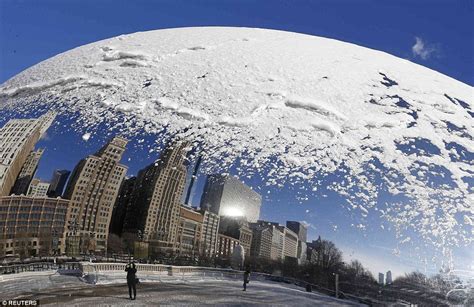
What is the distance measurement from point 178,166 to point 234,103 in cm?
69

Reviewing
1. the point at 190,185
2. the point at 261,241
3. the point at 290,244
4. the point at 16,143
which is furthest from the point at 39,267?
the point at 290,244

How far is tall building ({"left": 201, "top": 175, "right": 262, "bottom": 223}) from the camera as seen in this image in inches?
129

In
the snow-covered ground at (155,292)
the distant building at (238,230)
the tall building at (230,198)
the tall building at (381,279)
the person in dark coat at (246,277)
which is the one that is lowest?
the snow-covered ground at (155,292)

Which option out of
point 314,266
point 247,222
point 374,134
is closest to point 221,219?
point 247,222

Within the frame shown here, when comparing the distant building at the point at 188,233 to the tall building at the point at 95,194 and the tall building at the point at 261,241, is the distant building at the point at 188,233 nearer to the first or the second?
the tall building at the point at 261,241

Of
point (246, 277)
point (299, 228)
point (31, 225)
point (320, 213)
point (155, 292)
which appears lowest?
point (155, 292)

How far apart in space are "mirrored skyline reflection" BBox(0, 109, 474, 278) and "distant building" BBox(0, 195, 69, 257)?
219 millimetres

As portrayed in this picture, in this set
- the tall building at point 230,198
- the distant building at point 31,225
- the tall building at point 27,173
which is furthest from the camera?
the tall building at point 230,198

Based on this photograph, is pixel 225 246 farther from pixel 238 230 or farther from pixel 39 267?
pixel 39 267

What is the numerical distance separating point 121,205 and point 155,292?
0.65m

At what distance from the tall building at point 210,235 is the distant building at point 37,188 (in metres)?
1.10

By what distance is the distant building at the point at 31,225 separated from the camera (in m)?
3.07

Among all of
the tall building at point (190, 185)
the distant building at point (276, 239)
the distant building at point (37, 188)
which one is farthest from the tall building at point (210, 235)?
the distant building at point (37, 188)

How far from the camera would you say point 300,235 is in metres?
3.38
